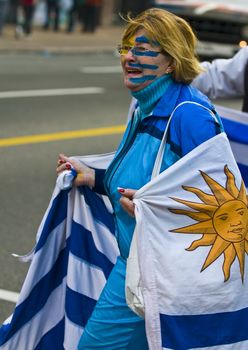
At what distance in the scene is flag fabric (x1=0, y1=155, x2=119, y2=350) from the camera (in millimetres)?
3742

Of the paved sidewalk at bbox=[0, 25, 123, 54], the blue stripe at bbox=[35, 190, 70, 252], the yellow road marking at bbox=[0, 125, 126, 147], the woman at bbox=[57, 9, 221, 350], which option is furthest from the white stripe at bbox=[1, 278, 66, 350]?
the paved sidewalk at bbox=[0, 25, 123, 54]

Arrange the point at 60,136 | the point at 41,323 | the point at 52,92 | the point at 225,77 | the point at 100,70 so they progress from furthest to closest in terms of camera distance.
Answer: the point at 100,70, the point at 52,92, the point at 60,136, the point at 225,77, the point at 41,323

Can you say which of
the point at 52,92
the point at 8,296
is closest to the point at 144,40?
the point at 8,296

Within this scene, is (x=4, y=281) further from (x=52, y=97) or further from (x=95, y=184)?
(x=52, y=97)

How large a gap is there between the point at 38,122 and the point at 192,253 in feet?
25.5

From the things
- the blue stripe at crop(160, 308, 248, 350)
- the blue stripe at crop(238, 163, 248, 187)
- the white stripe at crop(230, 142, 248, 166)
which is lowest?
the blue stripe at crop(160, 308, 248, 350)

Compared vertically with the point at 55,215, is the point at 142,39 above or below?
above

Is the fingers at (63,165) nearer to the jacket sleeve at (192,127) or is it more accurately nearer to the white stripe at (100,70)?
the jacket sleeve at (192,127)

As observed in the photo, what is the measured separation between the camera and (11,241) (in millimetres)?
6164

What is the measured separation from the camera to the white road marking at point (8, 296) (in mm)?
5105

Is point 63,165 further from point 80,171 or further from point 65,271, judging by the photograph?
point 65,271

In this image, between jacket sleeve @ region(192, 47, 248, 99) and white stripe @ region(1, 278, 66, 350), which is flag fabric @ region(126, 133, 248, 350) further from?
jacket sleeve @ region(192, 47, 248, 99)

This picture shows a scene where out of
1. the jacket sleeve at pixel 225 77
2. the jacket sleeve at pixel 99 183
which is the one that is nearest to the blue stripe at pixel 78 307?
the jacket sleeve at pixel 99 183

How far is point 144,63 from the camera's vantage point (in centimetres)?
314
